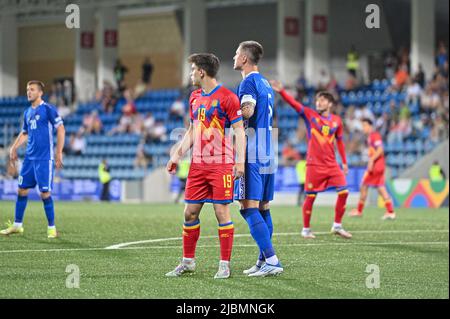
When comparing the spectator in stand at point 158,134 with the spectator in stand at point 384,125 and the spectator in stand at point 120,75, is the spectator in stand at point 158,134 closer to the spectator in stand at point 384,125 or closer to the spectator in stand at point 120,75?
the spectator in stand at point 120,75

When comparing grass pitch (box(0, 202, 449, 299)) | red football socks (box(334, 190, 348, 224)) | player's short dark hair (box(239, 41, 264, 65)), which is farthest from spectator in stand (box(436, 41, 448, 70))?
player's short dark hair (box(239, 41, 264, 65))

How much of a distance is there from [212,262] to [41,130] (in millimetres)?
4747

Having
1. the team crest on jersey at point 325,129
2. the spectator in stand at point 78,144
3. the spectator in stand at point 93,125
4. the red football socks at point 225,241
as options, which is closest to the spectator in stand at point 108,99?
the spectator in stand at point 93,125

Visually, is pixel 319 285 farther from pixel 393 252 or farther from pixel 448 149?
pixel 448 149

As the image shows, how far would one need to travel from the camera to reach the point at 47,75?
51406 mm

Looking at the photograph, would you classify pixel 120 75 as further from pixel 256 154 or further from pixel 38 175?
pixel 256 154

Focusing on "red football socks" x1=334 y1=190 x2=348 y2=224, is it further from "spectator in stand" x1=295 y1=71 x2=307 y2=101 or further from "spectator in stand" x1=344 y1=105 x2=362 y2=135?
"spectator in stand" x1=295 y1=71 x2=307 y2=101

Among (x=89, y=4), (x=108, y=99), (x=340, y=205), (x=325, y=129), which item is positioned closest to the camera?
(x=325, y=129)

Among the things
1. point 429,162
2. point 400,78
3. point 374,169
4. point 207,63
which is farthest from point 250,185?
point 400,78

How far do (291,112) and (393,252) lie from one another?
23069mm

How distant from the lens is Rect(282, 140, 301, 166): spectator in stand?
3212cm

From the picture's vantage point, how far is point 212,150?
9.80 metres

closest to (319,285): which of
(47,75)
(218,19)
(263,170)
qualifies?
(263,170)

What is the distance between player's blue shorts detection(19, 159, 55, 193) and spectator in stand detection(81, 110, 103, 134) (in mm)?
24773
